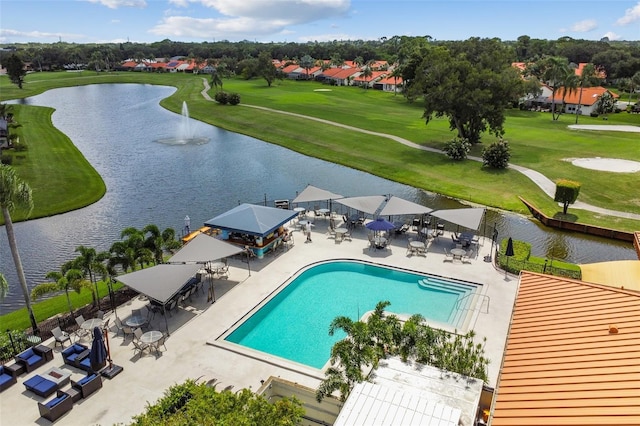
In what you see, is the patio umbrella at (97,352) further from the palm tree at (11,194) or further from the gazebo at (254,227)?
the gazebo at (254,227)

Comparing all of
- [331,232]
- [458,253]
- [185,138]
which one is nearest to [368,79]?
[185,138]

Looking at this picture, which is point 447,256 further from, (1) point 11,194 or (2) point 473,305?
(1) point 11,194

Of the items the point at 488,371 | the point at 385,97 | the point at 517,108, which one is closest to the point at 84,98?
the point at 385,97

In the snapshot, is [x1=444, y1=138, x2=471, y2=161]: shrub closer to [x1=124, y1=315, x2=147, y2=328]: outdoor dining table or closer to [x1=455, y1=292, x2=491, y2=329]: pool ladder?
[x1=455, y1=292, x2=491, y2=329]: pool ladder

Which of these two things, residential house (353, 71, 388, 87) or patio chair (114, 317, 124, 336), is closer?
patio chair (114, 317, 124, 336)

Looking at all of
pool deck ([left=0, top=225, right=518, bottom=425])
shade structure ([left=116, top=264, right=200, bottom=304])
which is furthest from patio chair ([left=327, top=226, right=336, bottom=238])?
shade structure ([left=116, top=264, right=200, bottom=304])
